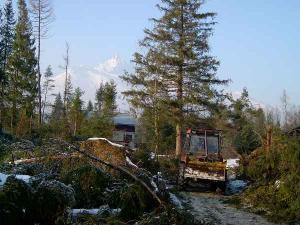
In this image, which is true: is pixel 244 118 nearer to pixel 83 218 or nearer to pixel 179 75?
pixel 179 75

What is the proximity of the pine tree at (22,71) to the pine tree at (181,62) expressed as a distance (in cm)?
1318

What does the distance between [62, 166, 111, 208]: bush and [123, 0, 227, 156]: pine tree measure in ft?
74.6

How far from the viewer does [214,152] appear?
60.5 ft

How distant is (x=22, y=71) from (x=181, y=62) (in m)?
16.8

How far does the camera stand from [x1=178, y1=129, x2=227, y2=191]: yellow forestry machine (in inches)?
674

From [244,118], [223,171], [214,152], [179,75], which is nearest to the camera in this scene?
[223,171]

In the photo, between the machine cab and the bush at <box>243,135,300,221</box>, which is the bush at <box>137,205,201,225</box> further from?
the machine cab

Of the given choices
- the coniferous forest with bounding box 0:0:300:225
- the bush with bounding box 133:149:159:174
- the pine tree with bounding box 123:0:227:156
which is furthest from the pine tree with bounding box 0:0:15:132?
the bush with bounding box 133:149:159:174

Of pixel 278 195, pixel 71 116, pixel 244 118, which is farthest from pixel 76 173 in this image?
pixel 244 118

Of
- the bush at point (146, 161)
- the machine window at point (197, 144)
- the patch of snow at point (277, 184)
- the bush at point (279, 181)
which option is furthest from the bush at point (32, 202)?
the machine window at point (197, 144)

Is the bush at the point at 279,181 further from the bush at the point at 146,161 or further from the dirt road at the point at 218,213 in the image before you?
the bush at the point at 146,161

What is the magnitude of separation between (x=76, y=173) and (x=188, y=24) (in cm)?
→ 2529

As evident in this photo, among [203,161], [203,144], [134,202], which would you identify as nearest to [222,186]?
[203,161]

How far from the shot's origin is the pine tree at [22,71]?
42.5 meters
